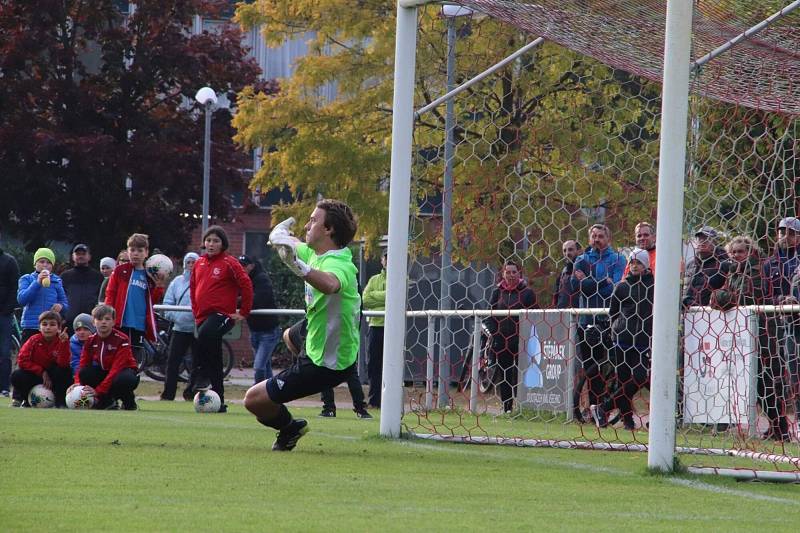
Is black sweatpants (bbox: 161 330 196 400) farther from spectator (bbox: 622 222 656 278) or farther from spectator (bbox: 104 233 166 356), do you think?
spectator (bbox: 622 222 656 278)

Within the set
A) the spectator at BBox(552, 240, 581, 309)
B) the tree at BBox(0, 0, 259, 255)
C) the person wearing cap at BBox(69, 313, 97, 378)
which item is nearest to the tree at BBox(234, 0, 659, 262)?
the spectator at BBox(552, 240, 581, 309)

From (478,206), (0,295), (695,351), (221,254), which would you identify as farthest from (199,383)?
(695,351)

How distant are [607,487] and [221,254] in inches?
299

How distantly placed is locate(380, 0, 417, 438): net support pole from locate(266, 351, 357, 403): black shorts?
992mm

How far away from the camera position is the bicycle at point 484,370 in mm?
13816

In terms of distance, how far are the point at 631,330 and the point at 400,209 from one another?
4014mm

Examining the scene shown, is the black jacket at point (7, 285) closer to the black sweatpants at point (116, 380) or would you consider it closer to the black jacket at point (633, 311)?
the black sweatpants at point (116, 380)

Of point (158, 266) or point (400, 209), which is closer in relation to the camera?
point (400, 209)

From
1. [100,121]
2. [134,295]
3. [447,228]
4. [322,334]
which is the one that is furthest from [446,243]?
[100,121]

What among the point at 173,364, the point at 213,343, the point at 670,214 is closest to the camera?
the point at 670,214

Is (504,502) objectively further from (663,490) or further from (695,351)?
(695,351)

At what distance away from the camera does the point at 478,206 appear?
14.1 meters

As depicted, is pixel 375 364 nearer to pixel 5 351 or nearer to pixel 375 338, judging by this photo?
pixel 375 338

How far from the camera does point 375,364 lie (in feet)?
55.7
